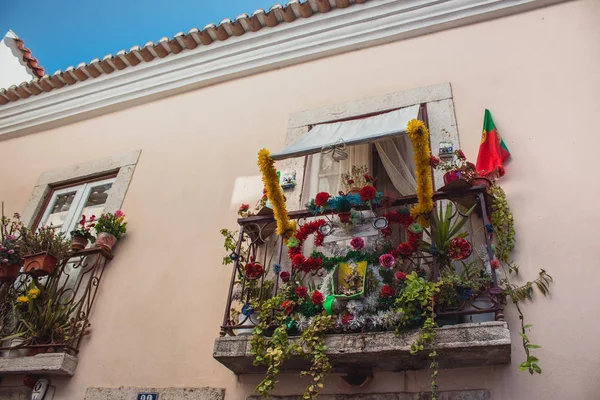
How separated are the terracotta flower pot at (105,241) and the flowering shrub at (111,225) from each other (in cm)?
4

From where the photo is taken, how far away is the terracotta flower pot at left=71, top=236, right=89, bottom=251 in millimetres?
5336

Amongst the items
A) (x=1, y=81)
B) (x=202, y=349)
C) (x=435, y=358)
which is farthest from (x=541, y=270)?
(x=1, y=81)

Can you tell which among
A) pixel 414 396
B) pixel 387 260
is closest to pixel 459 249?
pixel 387 260

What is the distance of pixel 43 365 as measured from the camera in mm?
4562

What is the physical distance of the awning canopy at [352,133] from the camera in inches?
163

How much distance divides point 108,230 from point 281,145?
195 cm

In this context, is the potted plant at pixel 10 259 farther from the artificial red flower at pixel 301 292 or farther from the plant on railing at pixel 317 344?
the plant on railing at pixel 317 344

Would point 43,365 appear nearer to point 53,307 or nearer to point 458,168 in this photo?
point 53,307

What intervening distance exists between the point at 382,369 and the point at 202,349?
155 cm

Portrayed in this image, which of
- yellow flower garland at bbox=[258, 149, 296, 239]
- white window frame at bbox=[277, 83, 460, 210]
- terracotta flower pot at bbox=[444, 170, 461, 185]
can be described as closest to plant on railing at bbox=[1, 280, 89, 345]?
yellow flower garland at bbox=[258, 149, 296, 239]

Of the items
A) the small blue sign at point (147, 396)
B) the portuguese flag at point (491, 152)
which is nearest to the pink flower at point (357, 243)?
the portuguese flag at point (491, 152)

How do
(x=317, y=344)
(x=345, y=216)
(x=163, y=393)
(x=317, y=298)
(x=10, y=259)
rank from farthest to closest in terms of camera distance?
(x=10, y=259) < (x=163, y=393) < (x=345, y=216) < (x=317, y=298) < (x=317, y=344)

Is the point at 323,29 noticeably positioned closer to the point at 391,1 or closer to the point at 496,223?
the point at 391,1

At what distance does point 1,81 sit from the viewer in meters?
9.75
